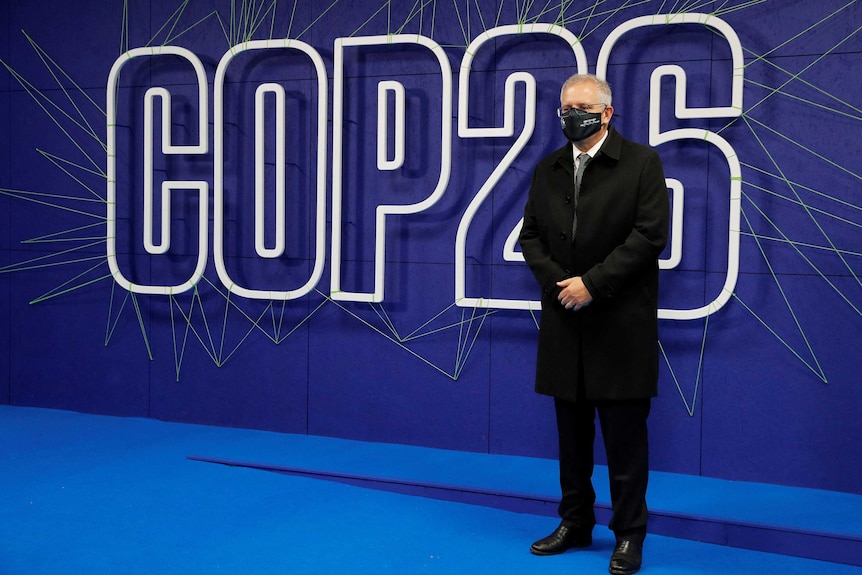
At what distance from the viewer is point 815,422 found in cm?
394

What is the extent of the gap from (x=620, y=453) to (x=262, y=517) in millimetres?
1287

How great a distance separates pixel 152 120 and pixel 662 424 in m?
2.79

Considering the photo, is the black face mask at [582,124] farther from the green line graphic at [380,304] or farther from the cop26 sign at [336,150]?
the green line graphic at [380,304]

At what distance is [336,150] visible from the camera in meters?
4.62

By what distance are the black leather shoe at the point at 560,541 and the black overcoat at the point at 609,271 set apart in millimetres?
440

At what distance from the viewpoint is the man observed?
10.1ft

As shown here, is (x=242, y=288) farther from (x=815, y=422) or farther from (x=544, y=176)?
(x=815, y=422)

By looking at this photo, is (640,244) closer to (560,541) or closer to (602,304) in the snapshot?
(602,304)

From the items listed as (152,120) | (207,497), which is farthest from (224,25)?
(207,497)

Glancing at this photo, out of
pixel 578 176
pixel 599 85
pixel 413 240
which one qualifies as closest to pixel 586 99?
pixel 599 85

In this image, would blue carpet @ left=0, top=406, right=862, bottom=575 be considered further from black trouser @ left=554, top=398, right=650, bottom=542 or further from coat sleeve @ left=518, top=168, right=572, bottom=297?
coat sleeve @ left=518, top=168, right=572, bottom=297

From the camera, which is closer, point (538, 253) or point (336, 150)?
point (538, 253)

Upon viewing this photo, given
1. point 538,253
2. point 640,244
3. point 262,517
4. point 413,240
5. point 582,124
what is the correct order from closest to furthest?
point 640,244, point 582,124, point 538,253, point 262,517, point 413,240

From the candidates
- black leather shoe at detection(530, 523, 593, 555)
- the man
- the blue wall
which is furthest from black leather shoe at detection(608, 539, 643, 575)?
the blue wall
